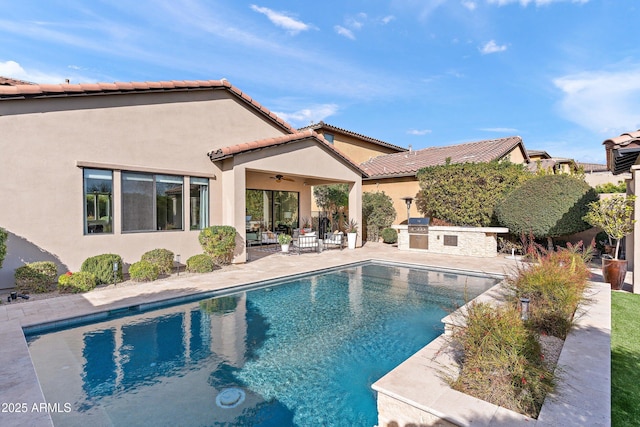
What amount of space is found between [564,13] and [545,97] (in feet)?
33.5

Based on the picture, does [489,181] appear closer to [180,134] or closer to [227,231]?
[227,231]

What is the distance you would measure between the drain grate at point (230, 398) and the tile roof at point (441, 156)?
57.5ft

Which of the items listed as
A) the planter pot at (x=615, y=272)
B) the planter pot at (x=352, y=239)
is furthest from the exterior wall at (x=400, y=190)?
the planter pot at (x=615, y=272)

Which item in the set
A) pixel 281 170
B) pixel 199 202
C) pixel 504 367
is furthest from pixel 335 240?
pixel 504 367

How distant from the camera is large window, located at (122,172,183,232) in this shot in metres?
11.7

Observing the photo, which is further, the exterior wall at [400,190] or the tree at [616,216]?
the exterior wall at [400,190]

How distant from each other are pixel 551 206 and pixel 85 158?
59.0ft

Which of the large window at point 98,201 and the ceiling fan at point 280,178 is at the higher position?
the ceiling fan at point 280,178

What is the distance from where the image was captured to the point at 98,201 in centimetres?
1104

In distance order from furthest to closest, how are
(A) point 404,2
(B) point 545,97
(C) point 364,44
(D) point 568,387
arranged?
(B) point 545,97 → (C) point 364,44 → (A) point 404,2 → (D) point 568,387

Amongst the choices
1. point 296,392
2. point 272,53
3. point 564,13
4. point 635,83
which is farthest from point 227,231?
point 635,83

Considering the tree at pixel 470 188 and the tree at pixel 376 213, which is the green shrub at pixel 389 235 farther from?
the tree at pixel 470 188

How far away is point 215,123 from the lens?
14.2m

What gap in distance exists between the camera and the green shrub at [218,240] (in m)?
12.5
